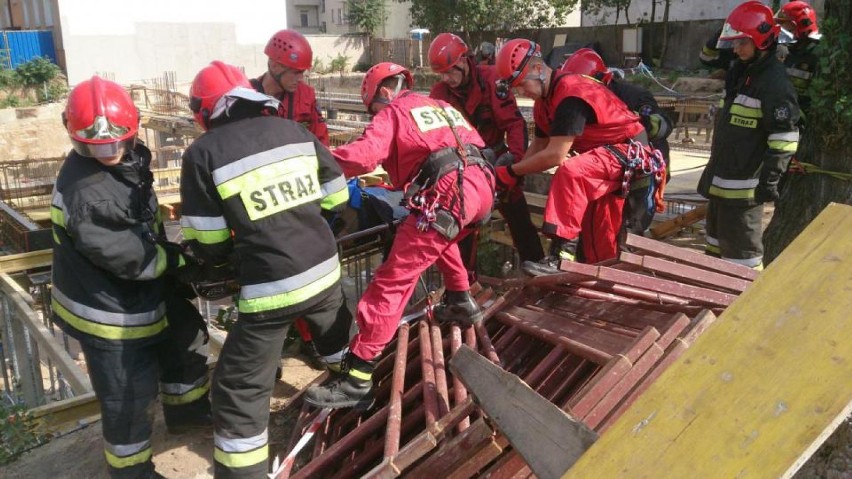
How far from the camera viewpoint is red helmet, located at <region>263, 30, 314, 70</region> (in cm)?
555

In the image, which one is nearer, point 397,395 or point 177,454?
point 397,395

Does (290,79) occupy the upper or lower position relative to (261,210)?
upper

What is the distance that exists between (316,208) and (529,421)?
147 cm

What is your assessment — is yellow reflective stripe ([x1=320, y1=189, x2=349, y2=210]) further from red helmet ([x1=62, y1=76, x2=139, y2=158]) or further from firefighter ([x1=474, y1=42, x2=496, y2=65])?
firefighter ([x1=474, y1=42, x2=496, y2=65])

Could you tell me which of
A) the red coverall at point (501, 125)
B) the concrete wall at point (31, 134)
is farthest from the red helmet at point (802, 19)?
the concrete wall at point (31, 134)

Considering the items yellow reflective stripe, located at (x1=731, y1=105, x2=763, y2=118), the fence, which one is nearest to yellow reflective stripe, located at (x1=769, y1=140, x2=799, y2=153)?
yellow reflective stripe, located at (x1=731, y1=105, x2=763, y2=118)

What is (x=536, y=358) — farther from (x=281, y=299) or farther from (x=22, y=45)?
(x=22, y=45)

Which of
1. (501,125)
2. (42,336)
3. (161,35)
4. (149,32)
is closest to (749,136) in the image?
(501,125)

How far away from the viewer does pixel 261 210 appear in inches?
119

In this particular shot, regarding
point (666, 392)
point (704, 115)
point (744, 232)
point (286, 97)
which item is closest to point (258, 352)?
point (666, 392)

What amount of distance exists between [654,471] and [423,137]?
2.44 meters

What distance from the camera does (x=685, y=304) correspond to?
11.9ft

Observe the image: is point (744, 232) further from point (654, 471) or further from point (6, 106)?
point (6, 106)

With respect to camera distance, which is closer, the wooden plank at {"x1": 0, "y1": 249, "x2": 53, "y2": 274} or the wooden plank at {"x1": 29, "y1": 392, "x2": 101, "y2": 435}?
the wooden plank at {"x1": 29, "y1": 392, "x2": 101, "y2": 435}
